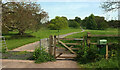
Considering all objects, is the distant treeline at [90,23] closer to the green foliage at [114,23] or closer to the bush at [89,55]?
the green foliage at [114,23]

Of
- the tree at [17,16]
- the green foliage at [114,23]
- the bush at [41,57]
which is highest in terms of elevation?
the tree at [17,16]

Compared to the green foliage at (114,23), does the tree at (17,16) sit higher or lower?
higher

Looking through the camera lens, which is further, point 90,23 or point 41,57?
point 90,23

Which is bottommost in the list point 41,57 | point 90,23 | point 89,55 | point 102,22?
point 41,57

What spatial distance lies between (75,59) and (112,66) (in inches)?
85.0

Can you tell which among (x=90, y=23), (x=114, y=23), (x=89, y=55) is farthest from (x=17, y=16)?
(x=89, y=55)

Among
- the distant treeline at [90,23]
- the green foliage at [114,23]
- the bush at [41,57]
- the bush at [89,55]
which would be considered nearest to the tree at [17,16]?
the distant treeline at [90,23]

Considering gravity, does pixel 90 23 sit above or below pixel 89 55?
above

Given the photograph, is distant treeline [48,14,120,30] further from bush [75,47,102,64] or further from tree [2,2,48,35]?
bush [75,47,102,64]

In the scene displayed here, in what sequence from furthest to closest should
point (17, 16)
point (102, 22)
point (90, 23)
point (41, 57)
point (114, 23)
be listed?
point (90, 23), point (17, 16), point (102, 22), point (114, 23), point (41, 57)

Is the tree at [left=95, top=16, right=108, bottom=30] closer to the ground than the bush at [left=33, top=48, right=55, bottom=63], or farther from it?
farther from it

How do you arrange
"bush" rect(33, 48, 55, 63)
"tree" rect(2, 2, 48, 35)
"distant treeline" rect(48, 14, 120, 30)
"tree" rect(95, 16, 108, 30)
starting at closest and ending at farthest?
"bush" rect(33, 48, 55, 63) → "distant treeline" rect(48, 14, 120, 30) → "tree" rect(95, 16, 108, 30) → "tree" rect(2, 2, 48, 35)

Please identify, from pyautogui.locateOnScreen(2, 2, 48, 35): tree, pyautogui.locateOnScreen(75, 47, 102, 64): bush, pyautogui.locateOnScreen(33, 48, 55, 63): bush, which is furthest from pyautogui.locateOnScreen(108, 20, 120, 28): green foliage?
pyautogui.locateOnScreen(2, 2, 48, 35): tree

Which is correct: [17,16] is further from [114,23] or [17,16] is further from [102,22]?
[114,23]
